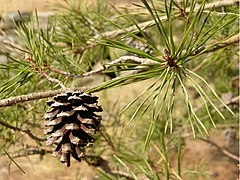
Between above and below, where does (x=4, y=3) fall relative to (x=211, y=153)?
above

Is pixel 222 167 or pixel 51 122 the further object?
pixel 222 167

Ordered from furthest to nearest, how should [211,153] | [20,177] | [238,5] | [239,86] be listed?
[211,153] < [20,177] < [239,86] < [238,5]

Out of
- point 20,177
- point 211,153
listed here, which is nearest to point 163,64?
point 20,177

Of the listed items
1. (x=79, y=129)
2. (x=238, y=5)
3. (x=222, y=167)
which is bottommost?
(x=222, y=167)

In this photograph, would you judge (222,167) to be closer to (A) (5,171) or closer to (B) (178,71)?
(A) (5,171)

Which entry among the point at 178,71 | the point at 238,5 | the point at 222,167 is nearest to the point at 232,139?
the point at 222,167

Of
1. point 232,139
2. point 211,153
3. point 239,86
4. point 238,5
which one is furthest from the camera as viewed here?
point 211,153
